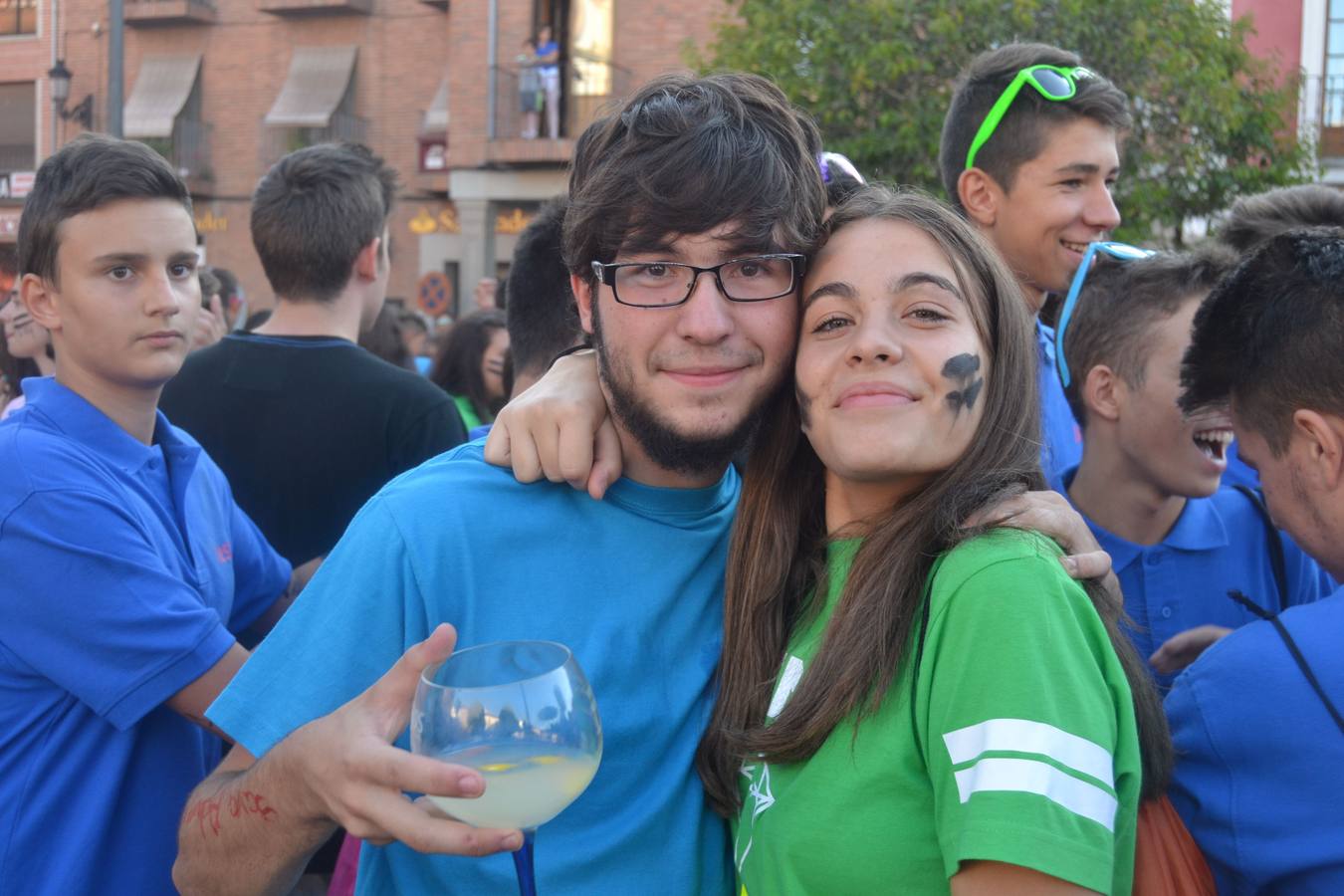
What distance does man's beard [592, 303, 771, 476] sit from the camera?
2.10 metres

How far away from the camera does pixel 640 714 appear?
6.35ft

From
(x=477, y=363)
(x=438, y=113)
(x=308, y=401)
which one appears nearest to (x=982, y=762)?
(x=308, y=401)

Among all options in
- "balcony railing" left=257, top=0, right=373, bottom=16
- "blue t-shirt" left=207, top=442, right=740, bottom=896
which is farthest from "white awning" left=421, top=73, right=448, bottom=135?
"blue t-shirt" left=207, top=442, right=740, bottom=896

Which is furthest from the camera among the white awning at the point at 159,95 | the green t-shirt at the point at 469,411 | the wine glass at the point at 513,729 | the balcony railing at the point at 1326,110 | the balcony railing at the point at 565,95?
the white awning at the point at 159,95

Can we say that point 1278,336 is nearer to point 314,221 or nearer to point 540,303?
point 540,303

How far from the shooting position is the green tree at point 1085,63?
1243 cm

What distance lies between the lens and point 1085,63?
1223 cm

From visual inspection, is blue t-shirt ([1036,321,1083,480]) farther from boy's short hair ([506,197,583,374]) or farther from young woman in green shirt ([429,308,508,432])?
young woman in green shirt ([429,308,508,432])

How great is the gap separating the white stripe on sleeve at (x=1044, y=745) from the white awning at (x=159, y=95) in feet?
80.7

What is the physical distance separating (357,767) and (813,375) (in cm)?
91

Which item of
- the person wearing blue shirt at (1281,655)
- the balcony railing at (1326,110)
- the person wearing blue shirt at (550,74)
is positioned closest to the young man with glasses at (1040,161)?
the person wearing blue shirt at (1281,655)

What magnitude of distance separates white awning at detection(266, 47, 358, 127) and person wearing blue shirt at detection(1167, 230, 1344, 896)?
72.8 feet

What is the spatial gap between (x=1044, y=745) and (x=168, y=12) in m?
25.3

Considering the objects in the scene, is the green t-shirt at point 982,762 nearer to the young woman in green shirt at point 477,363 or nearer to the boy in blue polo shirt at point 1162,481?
the boy in blue polo shirt at point 1162,481
